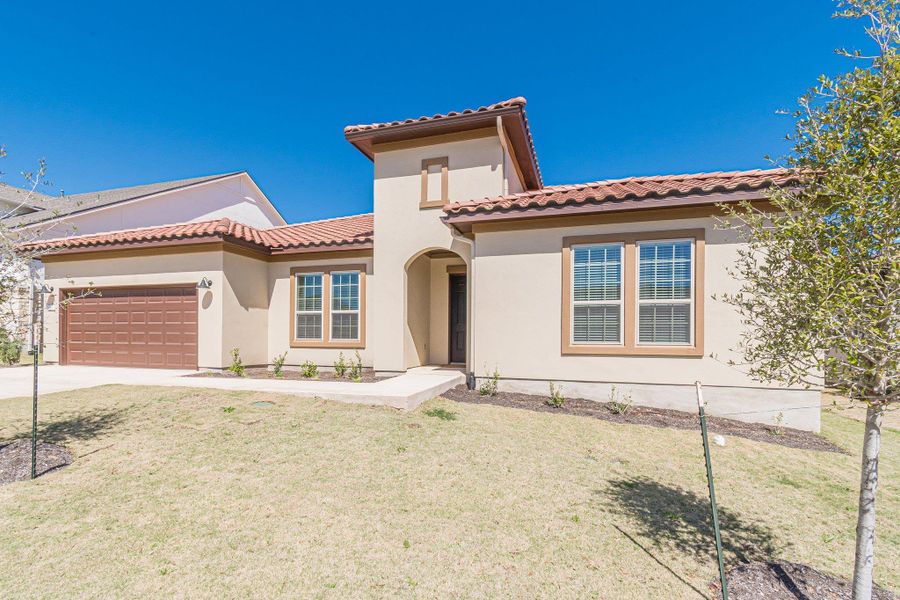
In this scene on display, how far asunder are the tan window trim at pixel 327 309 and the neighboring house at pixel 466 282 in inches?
1.6

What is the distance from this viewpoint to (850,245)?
2.81 meters

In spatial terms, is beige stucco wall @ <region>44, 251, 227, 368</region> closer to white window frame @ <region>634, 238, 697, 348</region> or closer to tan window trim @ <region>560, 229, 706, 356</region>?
tan window trim @ <region>560, 229, 706, 356</region>

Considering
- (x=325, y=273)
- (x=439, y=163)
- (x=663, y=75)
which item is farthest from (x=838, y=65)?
(x=663, y=75)

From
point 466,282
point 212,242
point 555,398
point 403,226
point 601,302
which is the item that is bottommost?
point 555,398

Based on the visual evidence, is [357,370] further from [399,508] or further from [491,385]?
[399,508]

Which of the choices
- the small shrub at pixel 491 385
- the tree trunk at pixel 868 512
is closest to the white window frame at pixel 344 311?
the small shrub at pixel 491 385

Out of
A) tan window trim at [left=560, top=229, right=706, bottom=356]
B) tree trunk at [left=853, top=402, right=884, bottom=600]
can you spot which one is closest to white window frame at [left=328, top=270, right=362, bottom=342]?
tan window trim at [left=560, top=229, right=706, bottom=356]

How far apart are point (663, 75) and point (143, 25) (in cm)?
1771

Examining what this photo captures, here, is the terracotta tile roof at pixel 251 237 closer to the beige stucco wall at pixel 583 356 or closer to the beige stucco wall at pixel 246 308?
the beige stucco wall at pixel 246 308

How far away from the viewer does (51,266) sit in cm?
1304

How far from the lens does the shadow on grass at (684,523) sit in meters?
3.80

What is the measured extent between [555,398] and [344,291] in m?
6.61

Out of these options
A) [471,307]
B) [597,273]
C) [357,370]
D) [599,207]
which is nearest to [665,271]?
[597,273]

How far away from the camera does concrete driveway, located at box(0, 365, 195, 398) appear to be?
8730 millimetres
